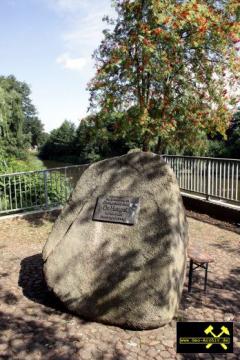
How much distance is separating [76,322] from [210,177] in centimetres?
625

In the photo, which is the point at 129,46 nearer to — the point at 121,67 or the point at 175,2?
the point at 121,67

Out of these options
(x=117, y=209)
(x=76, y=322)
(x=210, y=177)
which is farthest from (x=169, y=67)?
(x=76, y=322)

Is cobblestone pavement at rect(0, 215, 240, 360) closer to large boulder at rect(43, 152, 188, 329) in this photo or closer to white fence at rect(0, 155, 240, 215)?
large boulder at rect(43, 152, 188, 329)

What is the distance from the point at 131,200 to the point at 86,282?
4.00 feet

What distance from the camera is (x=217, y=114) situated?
9328mm

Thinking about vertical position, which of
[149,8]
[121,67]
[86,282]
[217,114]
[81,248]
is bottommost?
[86,282]

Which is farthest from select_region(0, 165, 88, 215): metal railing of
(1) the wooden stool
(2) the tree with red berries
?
(1) the wooden stool

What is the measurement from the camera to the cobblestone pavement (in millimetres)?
3912

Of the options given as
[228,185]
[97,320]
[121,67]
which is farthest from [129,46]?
[97,320]

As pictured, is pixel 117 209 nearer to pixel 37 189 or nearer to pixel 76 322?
pixel 76 322

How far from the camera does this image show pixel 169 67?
845cm

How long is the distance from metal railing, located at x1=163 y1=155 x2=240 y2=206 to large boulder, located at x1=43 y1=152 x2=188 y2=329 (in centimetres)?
450

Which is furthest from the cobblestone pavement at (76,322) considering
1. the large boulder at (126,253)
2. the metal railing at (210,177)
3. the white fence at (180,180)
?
the white fence at (180,180)

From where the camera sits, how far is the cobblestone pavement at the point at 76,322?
391 centimetres
